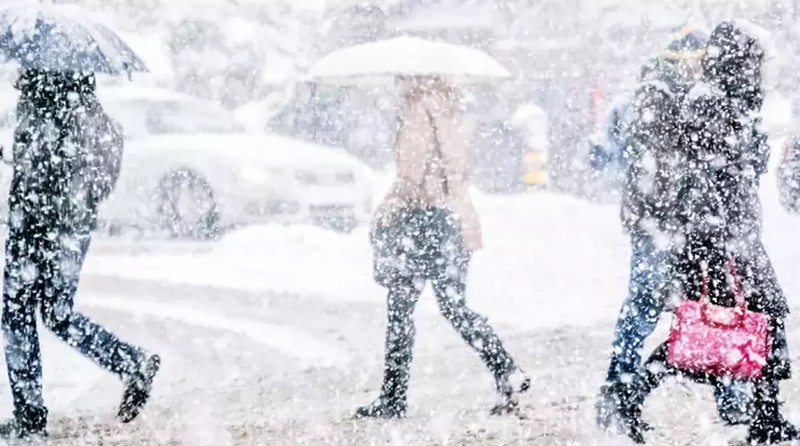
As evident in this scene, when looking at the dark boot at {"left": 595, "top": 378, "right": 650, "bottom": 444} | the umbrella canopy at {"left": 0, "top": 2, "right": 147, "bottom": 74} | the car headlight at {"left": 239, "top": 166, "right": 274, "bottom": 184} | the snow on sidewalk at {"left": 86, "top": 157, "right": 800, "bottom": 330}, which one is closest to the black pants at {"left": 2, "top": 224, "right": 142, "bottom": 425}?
the umbrella canopy at {"left": 0, "top": 2, "right": 147, "bottom": 74}

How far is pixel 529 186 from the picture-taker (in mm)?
20328

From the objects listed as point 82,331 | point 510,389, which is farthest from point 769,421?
point 82,331

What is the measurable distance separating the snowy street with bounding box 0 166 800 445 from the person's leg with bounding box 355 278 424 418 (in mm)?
92

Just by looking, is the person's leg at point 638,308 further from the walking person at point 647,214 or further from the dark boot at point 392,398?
the dark boot at point 392,398

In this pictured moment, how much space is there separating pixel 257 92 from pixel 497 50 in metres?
3.86

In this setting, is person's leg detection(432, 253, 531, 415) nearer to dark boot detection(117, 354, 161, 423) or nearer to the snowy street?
the snowy street

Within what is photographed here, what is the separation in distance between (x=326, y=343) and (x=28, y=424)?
2.86 metres

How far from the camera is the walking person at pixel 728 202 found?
5422 millimetres

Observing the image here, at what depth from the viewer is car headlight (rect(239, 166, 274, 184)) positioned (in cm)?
1225

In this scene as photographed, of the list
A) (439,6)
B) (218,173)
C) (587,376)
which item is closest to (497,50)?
(439,6)

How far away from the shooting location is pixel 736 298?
5379 millimetres

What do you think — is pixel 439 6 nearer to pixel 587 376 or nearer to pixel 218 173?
pixel 218 173

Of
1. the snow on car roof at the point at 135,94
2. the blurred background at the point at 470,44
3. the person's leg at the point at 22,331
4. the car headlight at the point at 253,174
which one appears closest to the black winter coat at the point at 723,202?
the person's leg at the point at 22,331

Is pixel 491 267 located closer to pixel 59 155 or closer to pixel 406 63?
pixel 406 63
